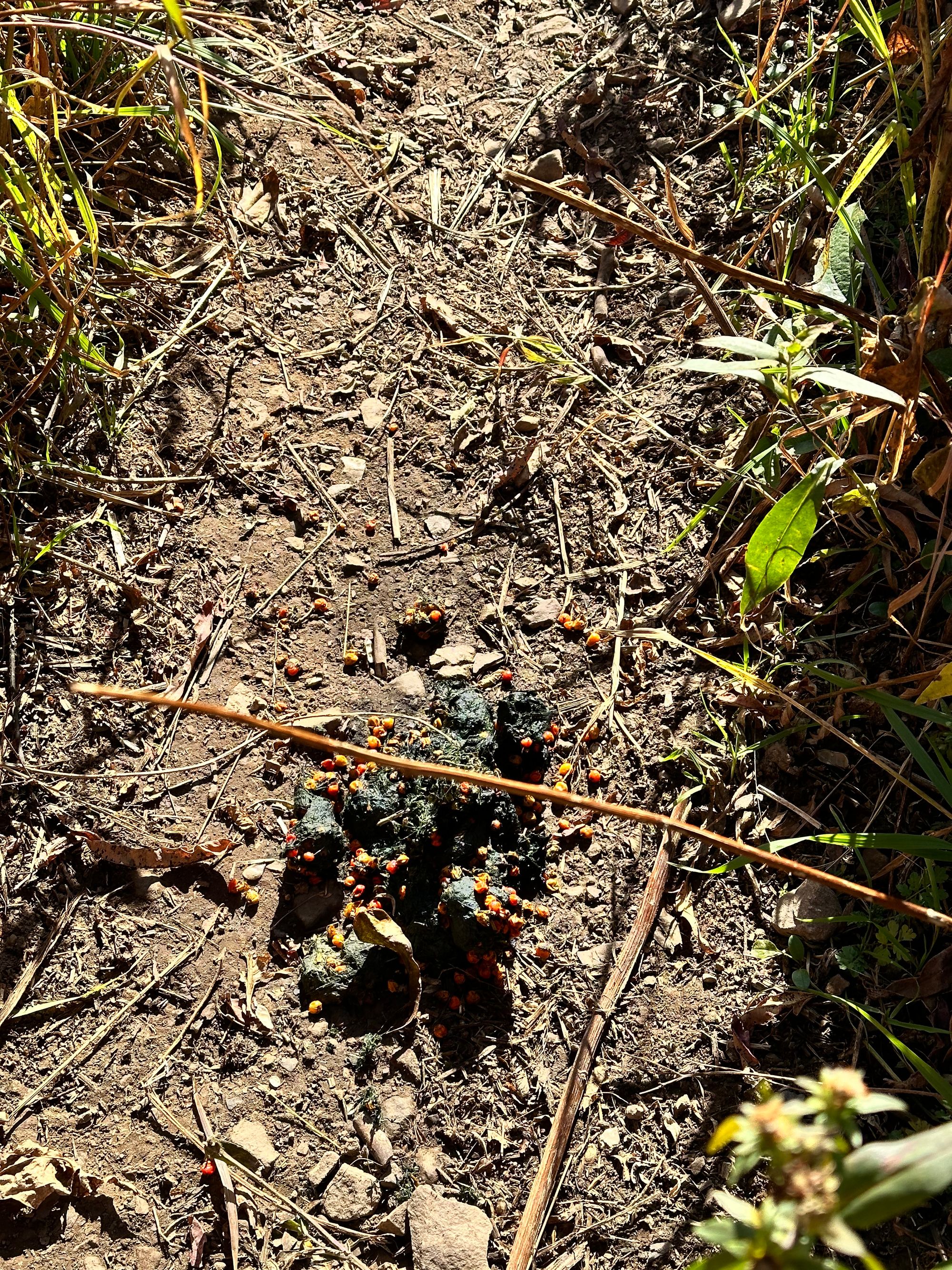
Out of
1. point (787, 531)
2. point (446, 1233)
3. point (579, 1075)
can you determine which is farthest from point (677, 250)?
point (446, 1233)

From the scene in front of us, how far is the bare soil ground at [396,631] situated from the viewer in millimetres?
2037

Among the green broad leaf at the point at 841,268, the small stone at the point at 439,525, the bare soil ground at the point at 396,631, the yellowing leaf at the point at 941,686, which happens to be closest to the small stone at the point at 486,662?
the bare soil ground at the point at 396,631

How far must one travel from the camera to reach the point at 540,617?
2.41 m

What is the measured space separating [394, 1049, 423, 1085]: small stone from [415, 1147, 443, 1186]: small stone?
136mm

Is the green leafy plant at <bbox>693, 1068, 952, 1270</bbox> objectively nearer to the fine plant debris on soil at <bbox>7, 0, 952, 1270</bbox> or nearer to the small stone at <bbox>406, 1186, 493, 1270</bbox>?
the fine plant debris on soil at <bbox>7, 0, 952, 1270</bbox>

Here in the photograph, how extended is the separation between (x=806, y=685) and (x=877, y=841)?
0.39 metres

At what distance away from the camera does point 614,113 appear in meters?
2.79

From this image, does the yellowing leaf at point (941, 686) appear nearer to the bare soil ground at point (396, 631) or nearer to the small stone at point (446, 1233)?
the bare soil ground at point (396, 631)

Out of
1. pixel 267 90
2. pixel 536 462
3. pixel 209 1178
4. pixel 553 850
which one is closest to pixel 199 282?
pixel 267 90

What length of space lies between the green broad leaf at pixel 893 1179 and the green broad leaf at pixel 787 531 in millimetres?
1249

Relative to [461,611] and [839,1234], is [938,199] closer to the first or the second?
[461,611]

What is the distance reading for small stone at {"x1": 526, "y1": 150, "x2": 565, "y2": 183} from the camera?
9.01 ft

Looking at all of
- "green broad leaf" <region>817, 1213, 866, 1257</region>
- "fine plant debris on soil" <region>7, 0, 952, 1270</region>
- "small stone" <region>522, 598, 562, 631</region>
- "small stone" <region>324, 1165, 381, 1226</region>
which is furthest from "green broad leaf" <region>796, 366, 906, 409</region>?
"small stone" <region>324, 1165, 381, 1226</region>

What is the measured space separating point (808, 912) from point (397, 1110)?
0.99m
